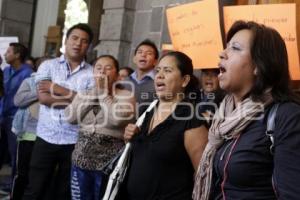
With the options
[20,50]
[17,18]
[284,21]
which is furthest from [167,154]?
[17,18]

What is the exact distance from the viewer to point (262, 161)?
2.00 meters

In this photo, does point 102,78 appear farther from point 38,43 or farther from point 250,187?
point 38,43

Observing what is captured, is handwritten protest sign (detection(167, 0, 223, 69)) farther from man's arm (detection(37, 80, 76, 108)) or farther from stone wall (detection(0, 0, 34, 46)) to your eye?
stone wall (detection(0, 0, 34, 46))

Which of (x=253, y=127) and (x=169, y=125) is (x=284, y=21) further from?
(x=253, y=127)

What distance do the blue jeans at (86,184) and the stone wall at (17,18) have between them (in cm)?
791

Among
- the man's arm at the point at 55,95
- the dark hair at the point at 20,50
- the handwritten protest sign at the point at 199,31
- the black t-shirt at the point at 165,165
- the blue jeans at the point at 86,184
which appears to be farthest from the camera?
the dark hair at the point at 20,50

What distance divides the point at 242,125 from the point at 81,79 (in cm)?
258

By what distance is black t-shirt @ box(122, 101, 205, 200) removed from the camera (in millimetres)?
2861

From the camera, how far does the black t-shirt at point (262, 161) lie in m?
1.85

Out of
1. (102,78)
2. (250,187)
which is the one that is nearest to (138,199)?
(250,187)

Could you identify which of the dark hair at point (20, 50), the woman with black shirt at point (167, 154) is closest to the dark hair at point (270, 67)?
the woman with black shirt at point (167, 154)

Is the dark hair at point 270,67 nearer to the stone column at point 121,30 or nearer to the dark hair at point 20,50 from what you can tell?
Answer: the stone column at point 121,30

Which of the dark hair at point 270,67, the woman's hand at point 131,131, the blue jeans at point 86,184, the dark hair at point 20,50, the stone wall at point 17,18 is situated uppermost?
the stone wall at point 17,18

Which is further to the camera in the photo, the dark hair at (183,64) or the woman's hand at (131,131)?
the dark hair at (183,64)
